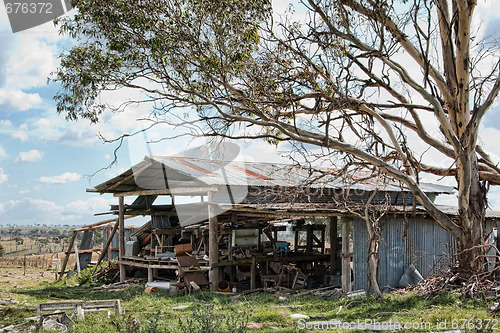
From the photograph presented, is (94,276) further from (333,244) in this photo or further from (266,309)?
(266,309)

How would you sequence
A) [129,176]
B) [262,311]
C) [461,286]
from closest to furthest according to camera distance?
1. [262,311]
2. [461,286]
3. [129,176]

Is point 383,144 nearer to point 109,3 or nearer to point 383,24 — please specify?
point 383,24

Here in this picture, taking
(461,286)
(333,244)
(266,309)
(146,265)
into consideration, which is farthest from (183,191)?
(461,286)

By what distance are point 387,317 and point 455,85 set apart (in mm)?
6316

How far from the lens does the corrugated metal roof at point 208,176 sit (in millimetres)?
16094

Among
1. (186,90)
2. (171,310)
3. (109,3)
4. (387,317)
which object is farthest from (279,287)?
(109,3)

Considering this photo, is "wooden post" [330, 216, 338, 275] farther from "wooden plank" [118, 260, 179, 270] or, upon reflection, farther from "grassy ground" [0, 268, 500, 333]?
"wooden plank" [118, 260, 179, 270]

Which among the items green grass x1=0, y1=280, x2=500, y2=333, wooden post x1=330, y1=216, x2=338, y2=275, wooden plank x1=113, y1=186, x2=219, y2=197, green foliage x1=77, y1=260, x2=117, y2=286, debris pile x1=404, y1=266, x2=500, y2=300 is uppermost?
wooden plank x1=113, y1=186, x2=219, y2=197

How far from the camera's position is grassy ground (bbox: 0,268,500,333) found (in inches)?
352

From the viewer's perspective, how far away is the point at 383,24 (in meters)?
11.0

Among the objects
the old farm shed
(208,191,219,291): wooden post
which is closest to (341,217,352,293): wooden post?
the old farm shed

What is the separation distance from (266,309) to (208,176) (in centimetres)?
573

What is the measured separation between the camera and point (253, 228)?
55.5 ft

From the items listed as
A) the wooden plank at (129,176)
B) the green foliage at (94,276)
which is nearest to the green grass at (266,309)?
the green foliage at (94,276)
